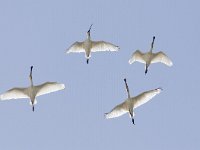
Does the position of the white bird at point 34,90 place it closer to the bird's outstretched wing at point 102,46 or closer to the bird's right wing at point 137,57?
the bird's outstretched wing at point 102,46

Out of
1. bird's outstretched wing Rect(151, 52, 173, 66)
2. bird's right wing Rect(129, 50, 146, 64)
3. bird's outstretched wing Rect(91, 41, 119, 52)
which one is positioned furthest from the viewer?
bird's outstretched wing Rect(91, 41, 119, 52)

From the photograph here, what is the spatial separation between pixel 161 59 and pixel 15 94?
10.8 metres

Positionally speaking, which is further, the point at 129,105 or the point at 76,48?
the point at 76,48

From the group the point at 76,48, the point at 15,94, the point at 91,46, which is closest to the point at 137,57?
the point at 91,46

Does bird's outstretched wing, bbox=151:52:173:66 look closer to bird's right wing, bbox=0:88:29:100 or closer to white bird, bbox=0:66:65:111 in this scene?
white bird, bbox=0:66:65:111

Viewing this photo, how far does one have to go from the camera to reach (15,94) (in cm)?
4791

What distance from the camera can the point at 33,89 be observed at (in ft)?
155

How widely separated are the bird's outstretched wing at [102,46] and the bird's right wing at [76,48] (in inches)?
31.5

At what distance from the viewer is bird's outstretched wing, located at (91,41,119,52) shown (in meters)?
50.7

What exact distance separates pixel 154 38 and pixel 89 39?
472 cm

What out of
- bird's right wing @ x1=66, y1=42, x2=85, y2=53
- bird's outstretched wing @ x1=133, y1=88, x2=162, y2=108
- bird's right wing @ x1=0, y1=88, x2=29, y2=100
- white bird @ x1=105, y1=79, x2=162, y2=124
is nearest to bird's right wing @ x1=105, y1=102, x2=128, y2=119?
white bird @ x1=105, y1=79, x2=162, y2=124

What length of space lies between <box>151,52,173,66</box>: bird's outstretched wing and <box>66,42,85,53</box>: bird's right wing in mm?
5183

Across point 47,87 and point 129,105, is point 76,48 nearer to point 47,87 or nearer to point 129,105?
point 47,87

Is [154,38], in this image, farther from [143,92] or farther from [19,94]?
[19,94]
